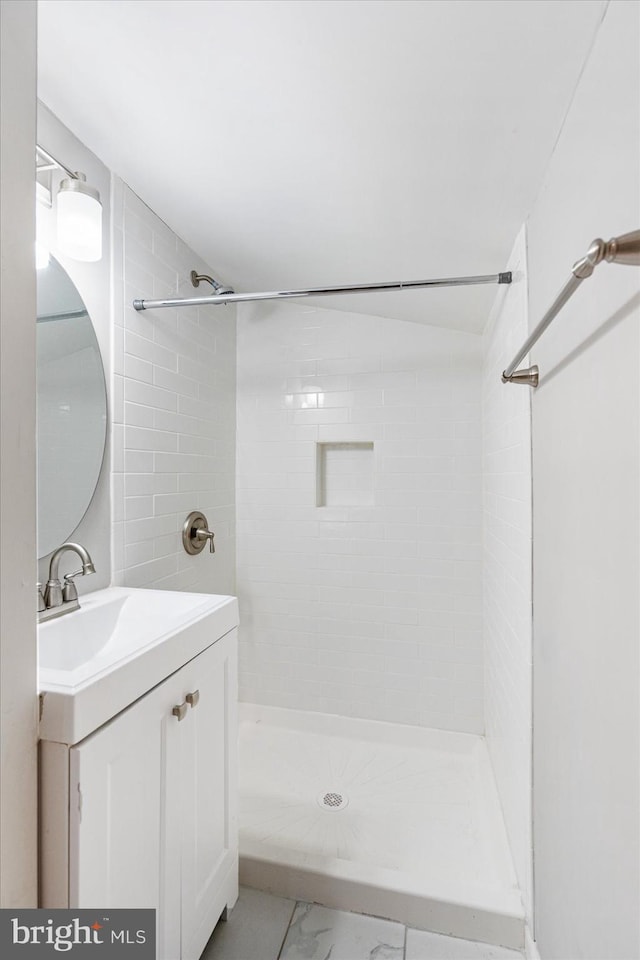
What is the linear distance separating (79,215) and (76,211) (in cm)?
1

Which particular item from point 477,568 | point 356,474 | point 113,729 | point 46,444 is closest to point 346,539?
point 356,474

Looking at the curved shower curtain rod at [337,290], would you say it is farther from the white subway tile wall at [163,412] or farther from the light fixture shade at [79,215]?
the light fixture shade at [79,215]

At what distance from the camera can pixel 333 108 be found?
1015 mm

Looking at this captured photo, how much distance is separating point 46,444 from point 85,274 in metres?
0.56

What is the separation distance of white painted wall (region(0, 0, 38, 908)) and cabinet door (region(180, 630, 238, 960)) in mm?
379

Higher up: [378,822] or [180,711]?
[180,711]

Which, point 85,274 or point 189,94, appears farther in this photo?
point 85,274

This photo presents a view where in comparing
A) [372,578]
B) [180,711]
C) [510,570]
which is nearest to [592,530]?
[510,570]

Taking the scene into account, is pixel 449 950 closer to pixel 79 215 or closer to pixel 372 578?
pixel 372 578

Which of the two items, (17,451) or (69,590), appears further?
(69,590)

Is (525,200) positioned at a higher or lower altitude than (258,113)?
lower

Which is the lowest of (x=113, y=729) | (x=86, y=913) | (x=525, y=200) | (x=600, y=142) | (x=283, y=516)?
(x=86, y=913)

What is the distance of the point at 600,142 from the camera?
75cm

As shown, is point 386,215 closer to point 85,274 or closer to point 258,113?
point 258,113
